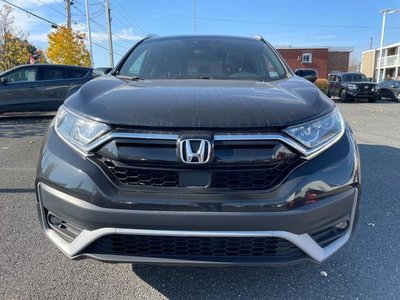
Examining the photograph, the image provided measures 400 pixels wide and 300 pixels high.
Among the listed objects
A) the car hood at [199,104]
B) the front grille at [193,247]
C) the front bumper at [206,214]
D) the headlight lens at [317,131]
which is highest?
the car hood at [199,104]

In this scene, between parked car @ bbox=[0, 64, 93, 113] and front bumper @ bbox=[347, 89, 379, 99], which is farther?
front bumper @ bbox=[347, 89, 379, 99]

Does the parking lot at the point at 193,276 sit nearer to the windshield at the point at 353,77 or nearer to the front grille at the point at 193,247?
the front grille at the point at 193,247

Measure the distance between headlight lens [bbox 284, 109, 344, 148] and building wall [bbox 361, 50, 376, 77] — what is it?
6314 cm

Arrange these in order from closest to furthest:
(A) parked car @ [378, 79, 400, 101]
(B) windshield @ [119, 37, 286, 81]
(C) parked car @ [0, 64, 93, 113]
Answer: (B) windshield @ [119, 37, 286, 81] → (C) parked car @ [0, 64, 93, 113] → (A) parked car @ [378, 79, 400, 101]

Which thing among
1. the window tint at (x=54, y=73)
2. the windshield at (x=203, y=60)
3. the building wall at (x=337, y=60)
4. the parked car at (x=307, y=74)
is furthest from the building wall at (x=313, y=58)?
the windshield at (x=203, y=60)

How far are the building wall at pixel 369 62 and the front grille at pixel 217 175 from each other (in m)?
63.6

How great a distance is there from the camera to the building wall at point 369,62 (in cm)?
5990

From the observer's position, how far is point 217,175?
6.17ft

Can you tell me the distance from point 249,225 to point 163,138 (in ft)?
1.99

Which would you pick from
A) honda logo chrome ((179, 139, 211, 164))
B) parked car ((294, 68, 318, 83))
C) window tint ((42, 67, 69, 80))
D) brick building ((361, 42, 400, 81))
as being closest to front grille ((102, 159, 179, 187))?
honda logo chrome ((179, 139, 211, 164))

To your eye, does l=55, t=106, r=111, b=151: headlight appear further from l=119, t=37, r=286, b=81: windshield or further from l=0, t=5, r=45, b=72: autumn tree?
l=0, t=5, r=45, b=72: autumn tree

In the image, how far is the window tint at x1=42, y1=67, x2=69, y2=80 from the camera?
11.2 m

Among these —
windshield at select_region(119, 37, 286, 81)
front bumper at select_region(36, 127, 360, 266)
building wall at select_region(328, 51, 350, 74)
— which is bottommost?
front bumper at select_region(36, 127, 360, 266)

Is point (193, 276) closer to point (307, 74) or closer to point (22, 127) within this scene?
point (307, 74)
